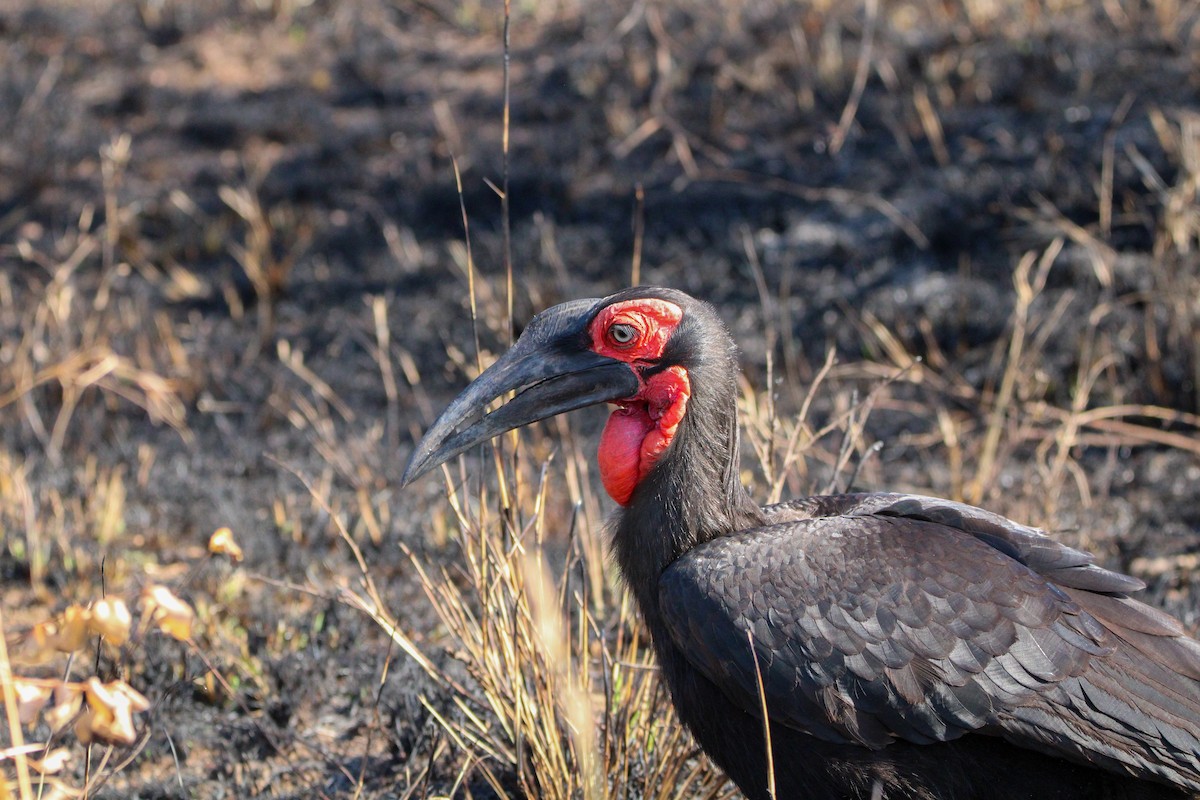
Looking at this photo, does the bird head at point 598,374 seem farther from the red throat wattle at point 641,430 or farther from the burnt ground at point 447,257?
the burnt ground at point 447,257

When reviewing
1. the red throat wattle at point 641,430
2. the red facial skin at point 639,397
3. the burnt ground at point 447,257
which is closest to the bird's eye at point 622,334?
the red facial skin at point 639,397

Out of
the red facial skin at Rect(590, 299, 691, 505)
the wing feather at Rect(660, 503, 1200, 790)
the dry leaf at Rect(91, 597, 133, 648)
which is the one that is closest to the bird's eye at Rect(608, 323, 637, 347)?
the red facial skin at Rect(590, 299, 691, 505)

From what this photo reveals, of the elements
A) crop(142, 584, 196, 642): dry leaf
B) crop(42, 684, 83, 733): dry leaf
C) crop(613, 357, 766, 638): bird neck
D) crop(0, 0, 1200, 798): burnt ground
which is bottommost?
crop(0, 0, 1200, 798): burnt ground

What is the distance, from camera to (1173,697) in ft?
7.86

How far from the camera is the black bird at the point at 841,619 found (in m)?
2.38

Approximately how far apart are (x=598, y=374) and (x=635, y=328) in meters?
0.13

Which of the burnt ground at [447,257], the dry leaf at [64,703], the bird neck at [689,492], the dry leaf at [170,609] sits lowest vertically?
the burnt ground at [447,257]

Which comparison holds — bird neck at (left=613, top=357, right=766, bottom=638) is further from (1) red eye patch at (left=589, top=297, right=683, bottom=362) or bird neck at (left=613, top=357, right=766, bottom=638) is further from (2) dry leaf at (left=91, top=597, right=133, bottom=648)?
(2) dry leaf at (left=91, top=597, right=133, bottom=648)

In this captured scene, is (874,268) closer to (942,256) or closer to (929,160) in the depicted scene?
(942,256)

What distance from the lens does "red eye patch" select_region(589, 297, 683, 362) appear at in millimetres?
2598

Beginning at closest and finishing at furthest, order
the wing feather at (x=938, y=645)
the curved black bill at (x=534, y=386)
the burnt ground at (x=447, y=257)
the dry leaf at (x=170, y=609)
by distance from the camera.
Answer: the dry leaf at (x=170, y=609) < the wing feather at (x=938, y=645) < the curved black bill at (x=534, y=386) < the burnt ground at (x=447, y=257)

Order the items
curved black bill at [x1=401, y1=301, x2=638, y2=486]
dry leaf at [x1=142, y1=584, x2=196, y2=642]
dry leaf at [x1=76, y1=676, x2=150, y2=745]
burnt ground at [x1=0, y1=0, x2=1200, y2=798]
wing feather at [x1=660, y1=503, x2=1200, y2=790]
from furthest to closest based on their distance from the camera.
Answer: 1. burnt ground at [x1=0, y1=0, x2=1200, y2=798]
2. curved black bill at [x1=401, y1=301, x2=638, y2=486]
3. wing feather at [x1=660, y1=503, x2=1200, y2=790]
4. dry leaf at [x1=142, y1=584, x2=196, y2=642]
5. dry leaf at [x1=76, y1=676, x2=150, y2=745]

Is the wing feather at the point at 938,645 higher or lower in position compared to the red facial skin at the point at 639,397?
lower

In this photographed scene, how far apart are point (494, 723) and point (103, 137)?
7068mm
